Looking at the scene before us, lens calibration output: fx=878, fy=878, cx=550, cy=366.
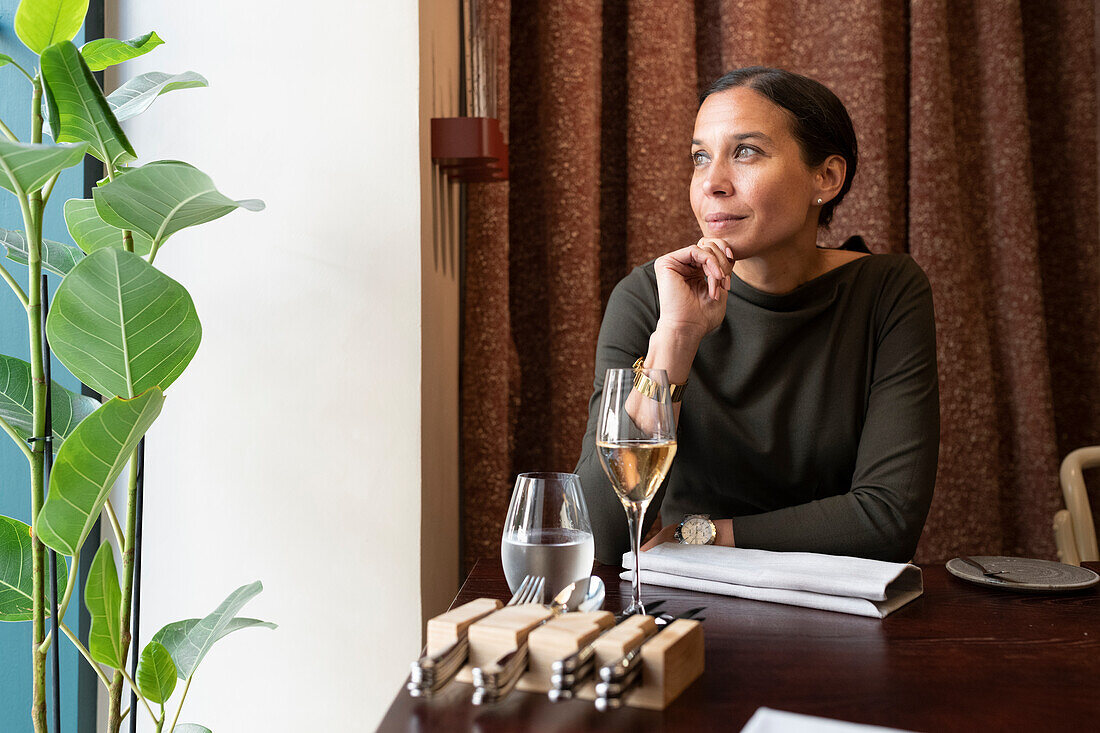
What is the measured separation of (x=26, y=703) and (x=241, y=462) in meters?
0.46

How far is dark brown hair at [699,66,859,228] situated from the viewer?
1406mm

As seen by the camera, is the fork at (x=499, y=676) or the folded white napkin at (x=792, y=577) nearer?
the fork at (x=499, y=676)

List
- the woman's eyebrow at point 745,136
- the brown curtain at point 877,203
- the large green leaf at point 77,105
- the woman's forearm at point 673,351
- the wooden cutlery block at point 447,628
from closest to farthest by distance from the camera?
1. the wooden cutlery block at point 447,628
2. the large green leaf at point 77,105
3. the woman's forearm at point 673,351
4. the woman's eyebrow at point 745,136
5. the brown curtain at point 877,203

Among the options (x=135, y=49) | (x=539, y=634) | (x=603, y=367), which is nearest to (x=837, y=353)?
(x=603, y=367)

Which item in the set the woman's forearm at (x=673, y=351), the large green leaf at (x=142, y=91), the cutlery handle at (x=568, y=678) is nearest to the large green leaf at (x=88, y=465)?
the large green leaf at (x=142, y=91)

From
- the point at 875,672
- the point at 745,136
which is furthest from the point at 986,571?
the point at 745,136

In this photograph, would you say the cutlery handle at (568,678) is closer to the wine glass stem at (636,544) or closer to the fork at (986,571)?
the wine glass stem at (636,544)

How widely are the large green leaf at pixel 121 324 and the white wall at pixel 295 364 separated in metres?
0.42

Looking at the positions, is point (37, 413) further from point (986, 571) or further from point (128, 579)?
point (986, 571)

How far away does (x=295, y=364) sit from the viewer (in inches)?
55.1

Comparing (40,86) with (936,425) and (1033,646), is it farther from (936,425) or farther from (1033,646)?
(936,425)

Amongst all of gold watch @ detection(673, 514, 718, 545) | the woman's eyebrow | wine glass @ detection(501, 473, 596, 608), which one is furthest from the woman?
wine glass @ detection(501, 473, 596, 608)

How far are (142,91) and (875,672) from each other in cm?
100

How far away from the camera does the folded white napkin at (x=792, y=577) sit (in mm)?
807
